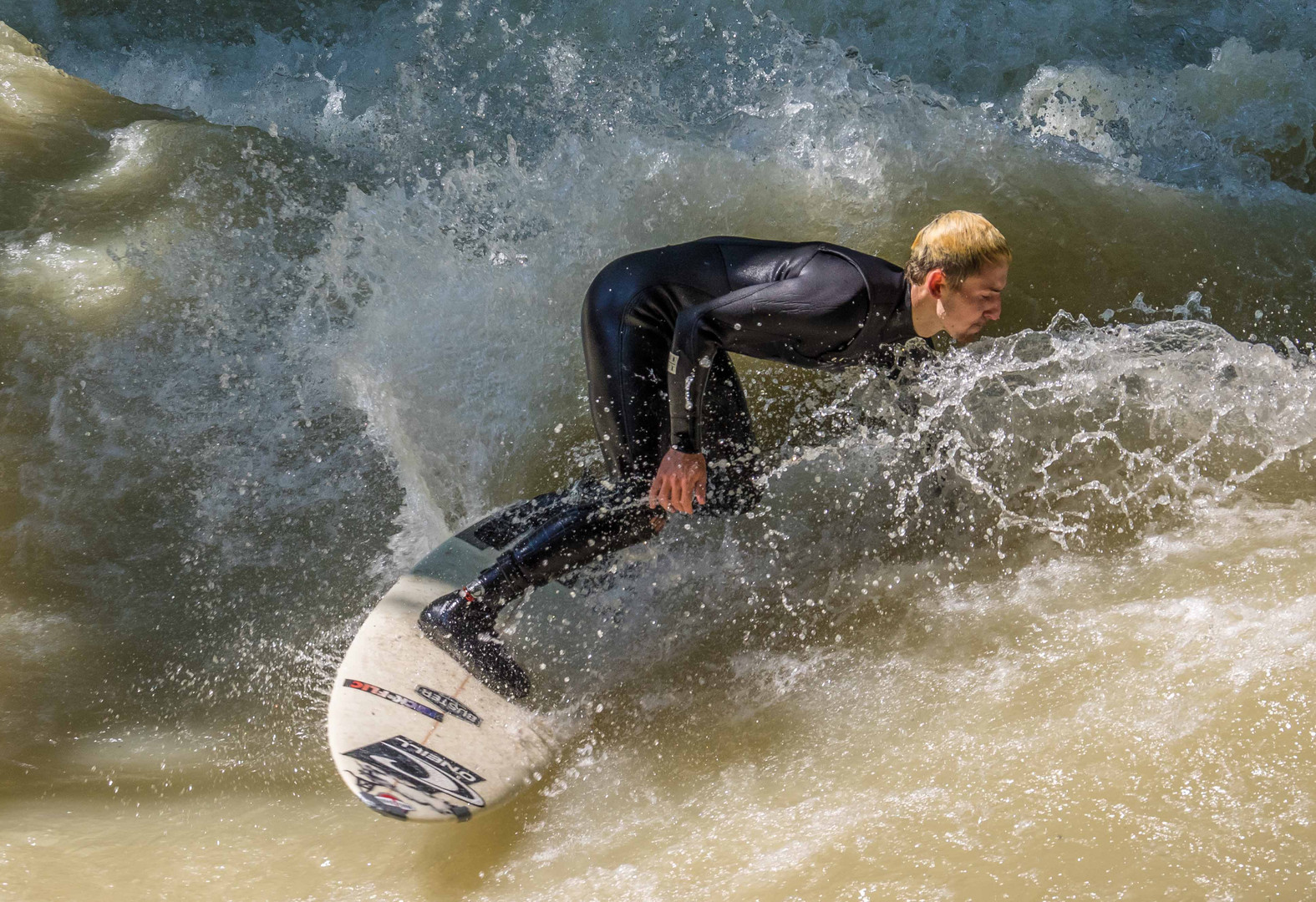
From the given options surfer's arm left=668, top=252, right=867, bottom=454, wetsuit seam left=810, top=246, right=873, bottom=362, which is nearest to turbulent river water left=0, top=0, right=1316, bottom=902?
wetsuit seam left=810, top=246, right=873, bottom=362

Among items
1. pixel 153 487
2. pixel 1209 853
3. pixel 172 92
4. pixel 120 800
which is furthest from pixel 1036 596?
pixel 172 92

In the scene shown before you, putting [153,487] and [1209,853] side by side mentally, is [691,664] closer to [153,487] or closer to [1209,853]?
[1209,853]

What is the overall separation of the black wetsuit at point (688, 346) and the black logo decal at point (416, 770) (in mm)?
402

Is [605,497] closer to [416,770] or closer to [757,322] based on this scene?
[757,322]

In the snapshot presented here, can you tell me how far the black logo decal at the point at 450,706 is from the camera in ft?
7.70

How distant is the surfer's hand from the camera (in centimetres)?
216

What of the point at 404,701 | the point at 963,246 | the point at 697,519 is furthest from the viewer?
the point at 697,519

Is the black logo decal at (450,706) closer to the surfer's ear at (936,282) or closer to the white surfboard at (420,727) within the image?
the white surfboard at (420,727)

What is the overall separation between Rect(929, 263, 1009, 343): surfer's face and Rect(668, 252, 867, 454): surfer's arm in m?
0.17

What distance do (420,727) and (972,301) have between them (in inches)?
61.4

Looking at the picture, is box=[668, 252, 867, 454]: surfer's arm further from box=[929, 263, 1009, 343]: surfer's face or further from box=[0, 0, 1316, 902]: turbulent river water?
box=[0, 0, 1316, 902]: turbulent river water

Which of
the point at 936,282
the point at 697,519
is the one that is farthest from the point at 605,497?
the point at 936,282

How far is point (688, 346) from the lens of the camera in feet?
6.98

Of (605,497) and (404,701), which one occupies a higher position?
(605,497)
